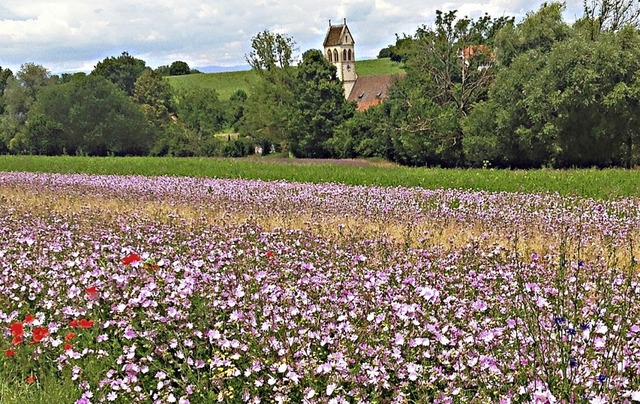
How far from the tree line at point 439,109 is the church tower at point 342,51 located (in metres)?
29.4

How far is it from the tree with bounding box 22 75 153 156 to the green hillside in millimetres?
51815

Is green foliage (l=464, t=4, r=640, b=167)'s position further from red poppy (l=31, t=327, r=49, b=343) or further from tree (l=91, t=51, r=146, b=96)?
tree (l=91, t=51, r=146, b=96)

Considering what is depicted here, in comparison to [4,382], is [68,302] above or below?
above

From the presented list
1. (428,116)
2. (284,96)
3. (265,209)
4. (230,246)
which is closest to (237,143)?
(284,96)

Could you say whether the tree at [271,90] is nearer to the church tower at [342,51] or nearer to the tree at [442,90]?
the tree at [442,90]

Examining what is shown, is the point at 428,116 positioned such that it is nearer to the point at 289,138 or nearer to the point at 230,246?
the point at 289,138

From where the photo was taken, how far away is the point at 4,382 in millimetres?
4926

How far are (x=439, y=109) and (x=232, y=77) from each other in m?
93.9

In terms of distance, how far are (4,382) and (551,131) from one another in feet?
106

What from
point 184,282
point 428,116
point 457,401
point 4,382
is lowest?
point 4,382

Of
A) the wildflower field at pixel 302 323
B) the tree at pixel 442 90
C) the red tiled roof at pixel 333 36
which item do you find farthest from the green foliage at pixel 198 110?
the wildflower field at pixel 302 323

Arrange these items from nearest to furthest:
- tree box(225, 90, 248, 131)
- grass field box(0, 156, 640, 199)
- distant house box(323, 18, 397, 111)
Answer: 1. grass field box(0, 156, 640, 199)
2. tree box(225, 90, 248, 131)
3. distant house box(323, 18, 397, 111)

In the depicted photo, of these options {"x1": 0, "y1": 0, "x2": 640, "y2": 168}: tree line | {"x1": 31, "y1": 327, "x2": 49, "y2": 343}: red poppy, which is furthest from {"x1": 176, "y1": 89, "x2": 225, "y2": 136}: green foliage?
{"x1": 31, "y1": 327, "x2": 49, "y2": 343}: red poppy

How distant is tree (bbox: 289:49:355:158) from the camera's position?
51.4 m
